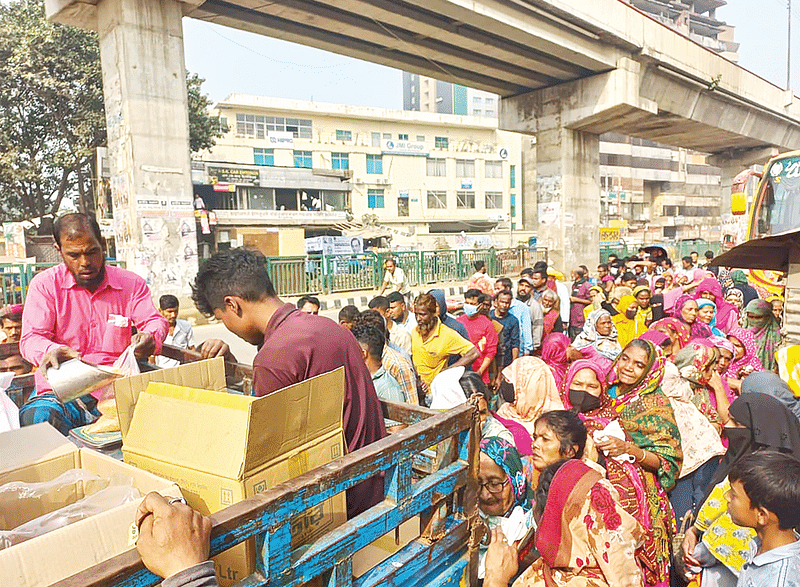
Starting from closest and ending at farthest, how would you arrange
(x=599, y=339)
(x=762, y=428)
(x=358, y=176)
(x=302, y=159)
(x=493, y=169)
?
(x=762, y=428) → (x=599, y=339) → (x=302, y=159) → (x=358, y=176) → (x=493, y=169)

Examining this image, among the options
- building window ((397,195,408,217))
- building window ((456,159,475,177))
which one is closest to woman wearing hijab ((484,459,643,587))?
building window ((397,195,408,217))

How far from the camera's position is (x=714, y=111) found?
1839 centimetres

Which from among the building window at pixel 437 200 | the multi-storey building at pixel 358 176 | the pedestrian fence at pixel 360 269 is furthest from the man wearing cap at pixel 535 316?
the building window at pixel 437 200

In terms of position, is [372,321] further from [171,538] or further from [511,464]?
[171,538]

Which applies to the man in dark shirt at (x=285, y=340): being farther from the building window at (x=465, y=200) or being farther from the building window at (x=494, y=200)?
the building window at (x=494, y=200)

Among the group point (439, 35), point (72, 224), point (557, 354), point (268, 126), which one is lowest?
point (557, 354)

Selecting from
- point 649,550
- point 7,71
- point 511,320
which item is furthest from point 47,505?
point 7,71

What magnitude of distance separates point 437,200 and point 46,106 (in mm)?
30795

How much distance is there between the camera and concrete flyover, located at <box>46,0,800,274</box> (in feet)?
32.2

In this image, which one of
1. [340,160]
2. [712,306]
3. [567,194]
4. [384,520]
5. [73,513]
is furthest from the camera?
[340,160]

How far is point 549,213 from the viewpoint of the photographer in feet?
55.8

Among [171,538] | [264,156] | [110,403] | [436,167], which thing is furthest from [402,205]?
[171,538]

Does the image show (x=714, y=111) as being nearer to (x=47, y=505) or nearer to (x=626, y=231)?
(x=47, y=505)

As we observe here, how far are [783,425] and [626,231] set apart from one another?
47.4m
